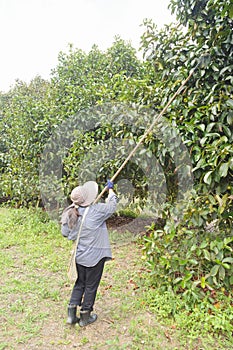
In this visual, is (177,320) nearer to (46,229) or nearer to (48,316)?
(48,316)

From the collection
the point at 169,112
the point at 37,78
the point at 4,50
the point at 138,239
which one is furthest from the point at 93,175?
the point at 37,78

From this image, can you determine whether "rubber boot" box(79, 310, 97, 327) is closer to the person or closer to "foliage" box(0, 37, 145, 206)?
the person

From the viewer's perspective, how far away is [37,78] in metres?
12.5

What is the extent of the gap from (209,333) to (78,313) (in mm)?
1165

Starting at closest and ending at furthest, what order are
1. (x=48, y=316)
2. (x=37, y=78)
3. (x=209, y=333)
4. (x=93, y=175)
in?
1. (x=209, y=333)
2. (x=48, y=316)
3. (x=93, y=175)
4. (x=37, y=78)

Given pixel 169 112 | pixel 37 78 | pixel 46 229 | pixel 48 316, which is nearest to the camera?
pixel 48 316

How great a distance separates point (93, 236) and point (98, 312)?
83cm

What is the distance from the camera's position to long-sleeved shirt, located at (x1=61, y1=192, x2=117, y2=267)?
2.50m

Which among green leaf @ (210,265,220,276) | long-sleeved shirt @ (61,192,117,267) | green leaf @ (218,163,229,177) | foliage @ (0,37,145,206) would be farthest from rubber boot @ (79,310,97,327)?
foliage @ (0,37,145,206)

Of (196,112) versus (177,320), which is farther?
(196,112)

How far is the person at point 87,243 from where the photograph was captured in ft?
8.23

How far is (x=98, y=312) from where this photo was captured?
111 inches

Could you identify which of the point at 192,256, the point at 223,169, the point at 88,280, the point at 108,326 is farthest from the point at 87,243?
the point at 223,169

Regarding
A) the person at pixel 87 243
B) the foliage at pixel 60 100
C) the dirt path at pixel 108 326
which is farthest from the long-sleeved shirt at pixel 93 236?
the foliage at pixel 60 100
